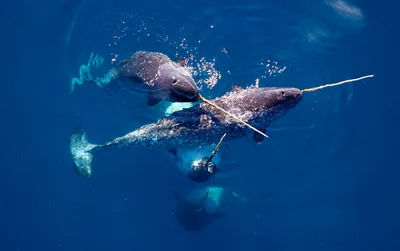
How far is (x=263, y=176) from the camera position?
35.5ft

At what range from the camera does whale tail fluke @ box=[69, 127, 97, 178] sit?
10.6m

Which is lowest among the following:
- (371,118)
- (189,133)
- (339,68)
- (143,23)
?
(371,118)

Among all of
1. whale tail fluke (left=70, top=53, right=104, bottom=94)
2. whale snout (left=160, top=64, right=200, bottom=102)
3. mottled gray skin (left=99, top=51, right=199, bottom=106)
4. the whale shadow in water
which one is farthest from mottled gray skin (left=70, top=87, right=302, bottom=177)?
the whale shadow in water

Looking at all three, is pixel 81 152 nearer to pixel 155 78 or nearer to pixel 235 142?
pixel 155 78

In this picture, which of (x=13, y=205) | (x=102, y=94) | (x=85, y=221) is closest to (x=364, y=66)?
(x=102, y=94)

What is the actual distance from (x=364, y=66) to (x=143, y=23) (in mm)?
7776

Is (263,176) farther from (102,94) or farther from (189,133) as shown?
(102,94)

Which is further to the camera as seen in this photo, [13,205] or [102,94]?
[13,205]

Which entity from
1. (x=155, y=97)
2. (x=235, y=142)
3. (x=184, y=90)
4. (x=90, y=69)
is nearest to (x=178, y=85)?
(x=184, y=90)

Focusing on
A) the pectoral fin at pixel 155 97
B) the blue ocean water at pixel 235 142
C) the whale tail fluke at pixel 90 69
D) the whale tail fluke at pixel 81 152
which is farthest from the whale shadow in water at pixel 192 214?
the whale tail fluke at pixel 90 69

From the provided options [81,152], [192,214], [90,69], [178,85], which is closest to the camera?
[178,85]

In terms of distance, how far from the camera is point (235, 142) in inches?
410

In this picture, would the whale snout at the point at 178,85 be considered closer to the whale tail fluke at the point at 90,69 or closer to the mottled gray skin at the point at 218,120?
the mottled gray skin at the point at 218,120

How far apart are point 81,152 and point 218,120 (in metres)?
5.66
